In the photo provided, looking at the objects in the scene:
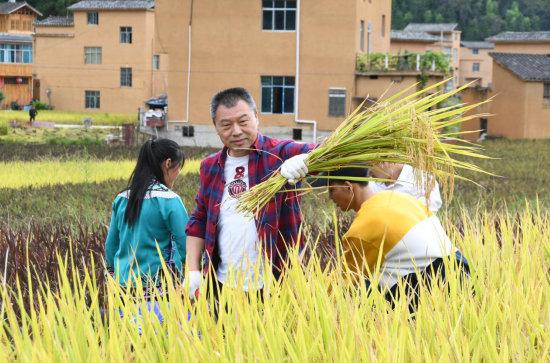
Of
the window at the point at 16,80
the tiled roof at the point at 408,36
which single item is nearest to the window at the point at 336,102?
the window at the point at 16,80

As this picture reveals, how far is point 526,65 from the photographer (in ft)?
145

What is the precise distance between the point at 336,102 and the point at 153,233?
2869 cm

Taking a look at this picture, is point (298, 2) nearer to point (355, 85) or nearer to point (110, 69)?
point (355, 85)

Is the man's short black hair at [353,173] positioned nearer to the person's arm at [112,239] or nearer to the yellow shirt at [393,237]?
the yellow shirt at [393,237]

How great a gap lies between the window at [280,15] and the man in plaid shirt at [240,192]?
28.8 meters

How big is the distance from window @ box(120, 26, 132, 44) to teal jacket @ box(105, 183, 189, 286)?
5281cm

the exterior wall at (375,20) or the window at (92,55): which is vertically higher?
the exterior wall at (375,20)

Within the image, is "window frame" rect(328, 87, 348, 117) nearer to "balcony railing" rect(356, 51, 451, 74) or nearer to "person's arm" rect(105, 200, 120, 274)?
"balcony railing" rect(356, 51, 451, 74)

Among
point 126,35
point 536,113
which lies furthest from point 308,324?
point 126,35

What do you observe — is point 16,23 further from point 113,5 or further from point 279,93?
point 279,93

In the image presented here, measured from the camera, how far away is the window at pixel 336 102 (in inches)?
1321

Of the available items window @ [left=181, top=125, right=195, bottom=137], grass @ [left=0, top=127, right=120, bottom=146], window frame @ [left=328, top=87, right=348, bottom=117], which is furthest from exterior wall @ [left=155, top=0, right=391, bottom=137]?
grass @ [left=0, top=127, right=120, bottom=146]

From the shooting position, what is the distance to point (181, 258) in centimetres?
542

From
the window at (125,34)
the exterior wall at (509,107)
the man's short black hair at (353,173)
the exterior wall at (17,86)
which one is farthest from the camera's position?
the exterior wall at (17,86)
